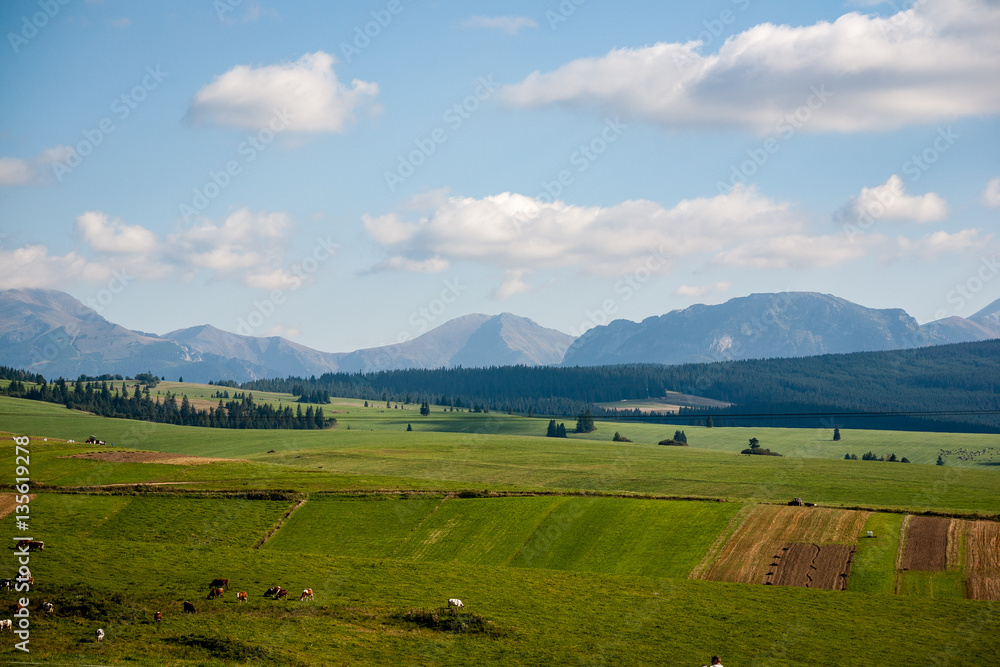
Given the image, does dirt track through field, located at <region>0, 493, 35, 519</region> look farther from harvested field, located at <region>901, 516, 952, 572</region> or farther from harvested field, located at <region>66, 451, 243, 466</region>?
harvested field, located at <region>901, 516, 952, 572</region>

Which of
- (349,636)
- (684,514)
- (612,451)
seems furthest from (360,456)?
(349,636)

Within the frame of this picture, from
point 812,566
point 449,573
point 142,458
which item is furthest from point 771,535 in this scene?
point 142,458

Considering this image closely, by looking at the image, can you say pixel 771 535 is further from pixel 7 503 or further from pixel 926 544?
pixel 7 503

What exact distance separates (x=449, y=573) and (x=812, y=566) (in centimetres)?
2926

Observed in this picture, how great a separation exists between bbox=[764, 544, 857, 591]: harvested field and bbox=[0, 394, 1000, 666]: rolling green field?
1.22 meters

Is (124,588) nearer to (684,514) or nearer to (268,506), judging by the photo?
(268,506)

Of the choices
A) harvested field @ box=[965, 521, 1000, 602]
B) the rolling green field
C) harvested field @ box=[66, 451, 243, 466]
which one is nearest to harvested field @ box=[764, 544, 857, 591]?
the rolling green field

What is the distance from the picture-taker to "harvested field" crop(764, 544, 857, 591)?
60.7 meters

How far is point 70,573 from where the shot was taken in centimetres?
5334

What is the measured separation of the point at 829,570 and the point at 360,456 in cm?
9661

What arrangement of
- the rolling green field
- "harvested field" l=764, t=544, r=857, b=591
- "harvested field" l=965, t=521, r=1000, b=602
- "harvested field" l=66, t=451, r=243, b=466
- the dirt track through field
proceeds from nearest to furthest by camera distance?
the rolling green field → "harvested field" l=965, t=521, r=1000, b=602 → "harvested field" l=764, t=544, r=857, b=591 → the dirt track through field → "harvested field" l=66, t=451, r=243, b=466

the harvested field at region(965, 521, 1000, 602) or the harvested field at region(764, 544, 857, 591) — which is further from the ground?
the harvested field at region(965, 521, 1000, 602)

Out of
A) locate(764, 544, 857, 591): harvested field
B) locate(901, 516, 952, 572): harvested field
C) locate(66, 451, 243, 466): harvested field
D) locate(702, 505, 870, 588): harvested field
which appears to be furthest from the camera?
locate(66, 451, 243, 466): harvested field

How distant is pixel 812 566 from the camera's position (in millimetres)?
63812
